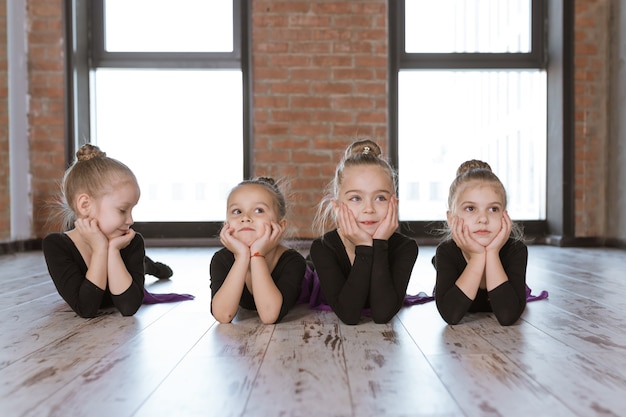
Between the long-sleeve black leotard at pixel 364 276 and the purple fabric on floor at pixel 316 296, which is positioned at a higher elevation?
the long-sleeve black leotard at pixel 364 276

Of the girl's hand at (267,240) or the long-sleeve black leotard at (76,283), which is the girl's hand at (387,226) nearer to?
the girl's hand at (267,240)

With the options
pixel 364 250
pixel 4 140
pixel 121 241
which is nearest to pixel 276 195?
pixel 364 250

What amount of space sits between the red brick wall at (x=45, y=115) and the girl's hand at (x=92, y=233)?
2.88m

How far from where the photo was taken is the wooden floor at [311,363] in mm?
1012

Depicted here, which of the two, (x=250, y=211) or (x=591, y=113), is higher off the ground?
(x=591, y=113)

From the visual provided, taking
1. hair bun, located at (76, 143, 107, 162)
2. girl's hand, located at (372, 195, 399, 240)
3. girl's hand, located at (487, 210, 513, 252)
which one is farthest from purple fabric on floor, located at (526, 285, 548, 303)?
hair bun, located at (76, 143, 107, 162)

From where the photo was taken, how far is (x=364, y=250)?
1661 mm

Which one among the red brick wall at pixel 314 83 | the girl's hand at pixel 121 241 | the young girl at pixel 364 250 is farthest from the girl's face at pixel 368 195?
the red brick wall at pixel 314 83

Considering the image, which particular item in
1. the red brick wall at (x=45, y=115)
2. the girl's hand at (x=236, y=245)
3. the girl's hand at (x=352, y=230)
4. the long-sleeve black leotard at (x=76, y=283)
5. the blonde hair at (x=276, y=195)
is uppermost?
the red brick wall at (x=45, y=115)

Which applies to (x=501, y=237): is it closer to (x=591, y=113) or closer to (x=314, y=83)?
(x=314, y=83)

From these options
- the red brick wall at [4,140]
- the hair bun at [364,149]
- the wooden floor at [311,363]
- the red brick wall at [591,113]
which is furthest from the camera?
the red brick wall at [591,113]

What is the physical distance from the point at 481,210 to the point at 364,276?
1.32 ft

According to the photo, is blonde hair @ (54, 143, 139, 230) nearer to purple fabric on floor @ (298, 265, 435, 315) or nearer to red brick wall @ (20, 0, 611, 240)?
purple fabric on floor @ (298, 265, 435, 315)

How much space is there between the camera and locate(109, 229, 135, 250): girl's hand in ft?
5.89
